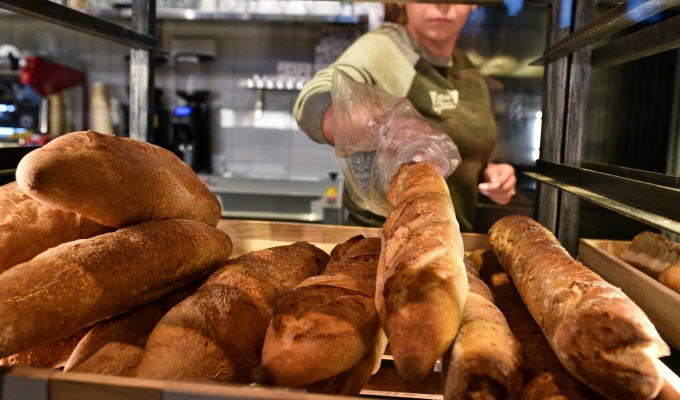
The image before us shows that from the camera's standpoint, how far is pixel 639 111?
3219 millimetres

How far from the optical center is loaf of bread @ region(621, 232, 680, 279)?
1134 mm

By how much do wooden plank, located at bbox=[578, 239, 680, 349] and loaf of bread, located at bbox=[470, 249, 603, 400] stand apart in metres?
0.25

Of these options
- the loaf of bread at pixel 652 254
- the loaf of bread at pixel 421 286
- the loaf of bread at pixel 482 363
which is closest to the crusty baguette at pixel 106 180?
the loaf of bread at pixel 421 286

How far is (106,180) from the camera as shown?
2.69 feet

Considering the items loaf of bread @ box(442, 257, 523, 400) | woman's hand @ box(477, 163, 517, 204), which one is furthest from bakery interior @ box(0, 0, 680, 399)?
woman's hand @ box(477, 163, 517, 204)

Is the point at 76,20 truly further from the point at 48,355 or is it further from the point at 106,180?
the point at 48,355

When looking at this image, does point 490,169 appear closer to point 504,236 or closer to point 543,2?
point 543,2

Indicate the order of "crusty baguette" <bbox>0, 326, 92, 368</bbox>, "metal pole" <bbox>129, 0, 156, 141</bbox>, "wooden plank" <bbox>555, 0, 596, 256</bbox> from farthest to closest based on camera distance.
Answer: "metal pole" <bbox>129, 0, 156, 141</bbox> → "wooden plank" <bbox>555, 0, 596, 256</bbox> → "crusty baguette" <bbox>0, 326, 92, 368</bbox>

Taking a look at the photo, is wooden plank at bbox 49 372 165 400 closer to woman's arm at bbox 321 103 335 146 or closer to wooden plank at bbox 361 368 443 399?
wooden plank at bbox 361 368 443 399

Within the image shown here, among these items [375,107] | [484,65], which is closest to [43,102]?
[484,65]

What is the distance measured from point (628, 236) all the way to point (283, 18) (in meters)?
2.95

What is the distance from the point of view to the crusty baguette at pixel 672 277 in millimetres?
994

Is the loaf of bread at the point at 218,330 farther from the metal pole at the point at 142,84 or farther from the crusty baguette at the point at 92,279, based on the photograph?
the metal pole at the point at 142,84

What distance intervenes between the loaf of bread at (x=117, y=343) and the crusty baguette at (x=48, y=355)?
Answer: 2.7 inches
